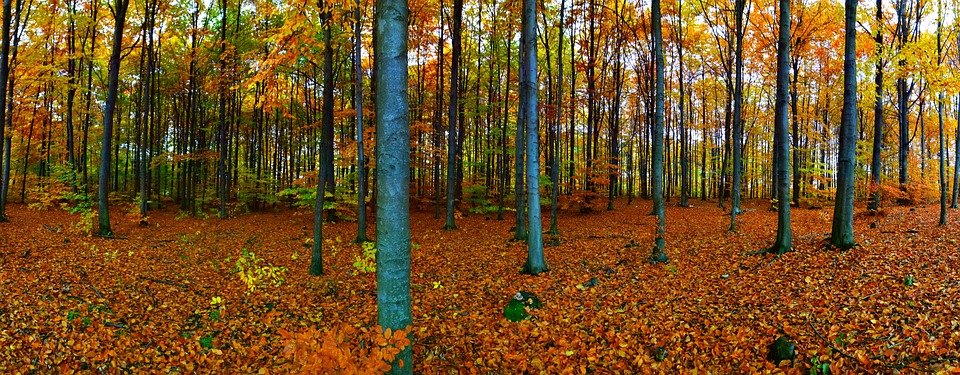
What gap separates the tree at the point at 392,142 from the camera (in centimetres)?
290

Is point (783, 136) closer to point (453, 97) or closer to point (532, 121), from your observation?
point (532, 121)

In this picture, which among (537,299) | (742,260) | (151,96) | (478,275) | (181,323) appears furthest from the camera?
(151,96)

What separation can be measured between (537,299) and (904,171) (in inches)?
700

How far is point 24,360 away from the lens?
410 centimetres

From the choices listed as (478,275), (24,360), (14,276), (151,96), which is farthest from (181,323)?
(151,96)

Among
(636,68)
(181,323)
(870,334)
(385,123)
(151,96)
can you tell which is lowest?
(181,323)

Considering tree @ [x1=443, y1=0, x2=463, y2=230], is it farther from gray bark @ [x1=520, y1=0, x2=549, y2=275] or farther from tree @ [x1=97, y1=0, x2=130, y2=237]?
tree @ [x1=97, y1=0, x2=130, y2=237]

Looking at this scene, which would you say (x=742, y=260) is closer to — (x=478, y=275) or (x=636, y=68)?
(x=478, y=275)

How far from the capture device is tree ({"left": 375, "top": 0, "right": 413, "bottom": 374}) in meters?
2.90

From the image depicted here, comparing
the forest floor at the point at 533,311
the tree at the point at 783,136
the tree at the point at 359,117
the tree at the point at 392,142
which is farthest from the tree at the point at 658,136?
the tree at the point at 392,142

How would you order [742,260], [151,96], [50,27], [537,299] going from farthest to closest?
[151,96] < [50,27] < [742,260] < [537,299]

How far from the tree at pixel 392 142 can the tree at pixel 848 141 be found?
7397 millimetres

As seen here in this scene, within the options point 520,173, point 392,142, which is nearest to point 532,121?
point 520,173

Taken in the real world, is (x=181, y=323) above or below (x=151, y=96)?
below
